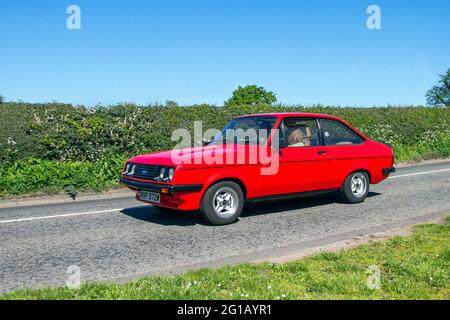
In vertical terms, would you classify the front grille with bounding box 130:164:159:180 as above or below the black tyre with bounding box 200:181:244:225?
above

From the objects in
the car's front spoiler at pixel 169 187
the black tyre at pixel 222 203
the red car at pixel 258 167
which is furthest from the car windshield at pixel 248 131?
the car's front spoiler at pixel 169 187

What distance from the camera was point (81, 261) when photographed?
5.73 meters

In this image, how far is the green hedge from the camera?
11.8 metres

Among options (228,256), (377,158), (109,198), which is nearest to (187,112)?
(109,198)

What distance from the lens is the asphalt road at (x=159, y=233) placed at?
5.52 metres

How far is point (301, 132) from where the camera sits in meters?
8.41

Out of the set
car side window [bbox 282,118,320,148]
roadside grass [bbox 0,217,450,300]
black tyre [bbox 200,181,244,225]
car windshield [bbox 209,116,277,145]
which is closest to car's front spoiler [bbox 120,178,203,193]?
black tyre [bbox 200,181,244,225]

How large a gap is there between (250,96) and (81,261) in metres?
75.8

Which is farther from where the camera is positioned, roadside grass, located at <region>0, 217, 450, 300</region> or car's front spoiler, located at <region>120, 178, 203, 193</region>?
car's front spoiler, located at <region>120, 178, 203, 193</region>

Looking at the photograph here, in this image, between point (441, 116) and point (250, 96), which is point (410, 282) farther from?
point (250, 96)

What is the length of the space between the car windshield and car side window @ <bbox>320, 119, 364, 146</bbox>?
3.89 ft

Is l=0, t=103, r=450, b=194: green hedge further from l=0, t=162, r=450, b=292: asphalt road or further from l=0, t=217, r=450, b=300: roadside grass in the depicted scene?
l=0, t=217, r=450, b=300: roadside grass

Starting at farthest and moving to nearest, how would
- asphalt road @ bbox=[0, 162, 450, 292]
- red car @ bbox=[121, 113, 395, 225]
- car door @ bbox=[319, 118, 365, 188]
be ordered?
car door @ bbox=[319, 118, 365, 188] → red car @ bbox=[121, 113, 395, 225] → asphalt road @ bbox=[0, 162, 450, 292]

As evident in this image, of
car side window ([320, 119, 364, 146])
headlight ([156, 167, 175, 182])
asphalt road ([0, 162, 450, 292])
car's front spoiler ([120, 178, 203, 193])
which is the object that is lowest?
asphalt road ([0, 162, 450, 292])
